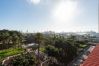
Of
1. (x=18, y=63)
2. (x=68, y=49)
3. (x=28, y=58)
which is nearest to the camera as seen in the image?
(x=18, y=63)

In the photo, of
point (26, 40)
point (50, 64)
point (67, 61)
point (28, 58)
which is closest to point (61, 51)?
point (67, 61)

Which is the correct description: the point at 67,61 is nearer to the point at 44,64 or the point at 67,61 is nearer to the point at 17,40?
the point at 44,64

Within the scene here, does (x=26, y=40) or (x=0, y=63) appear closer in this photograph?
(x=0, y=63)

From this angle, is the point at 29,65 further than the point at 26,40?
No

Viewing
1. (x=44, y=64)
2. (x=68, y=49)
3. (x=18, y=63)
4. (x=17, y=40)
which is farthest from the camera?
(x=17, y=40)

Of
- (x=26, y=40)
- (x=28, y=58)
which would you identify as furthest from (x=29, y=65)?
(x=26, y=40)

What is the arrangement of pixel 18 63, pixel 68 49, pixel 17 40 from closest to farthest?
1. pixel 18 63
2. pixel 68 49
3. pixel 17 40

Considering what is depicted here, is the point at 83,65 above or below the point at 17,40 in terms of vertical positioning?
below

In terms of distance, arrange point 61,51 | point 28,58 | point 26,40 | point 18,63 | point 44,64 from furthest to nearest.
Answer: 1. point 26,40
2. point 61,51
3. point 44,64
4. point 28,58
5. point 18,63

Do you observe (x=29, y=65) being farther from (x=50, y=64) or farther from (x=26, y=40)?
(x=26, y=40)
